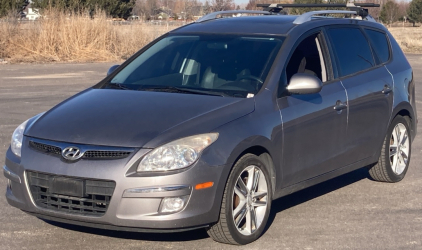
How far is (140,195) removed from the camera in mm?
4582

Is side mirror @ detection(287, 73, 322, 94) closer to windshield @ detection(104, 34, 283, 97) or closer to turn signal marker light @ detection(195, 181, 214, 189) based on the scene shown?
windshield @ detection(104, 34, 283, 97)

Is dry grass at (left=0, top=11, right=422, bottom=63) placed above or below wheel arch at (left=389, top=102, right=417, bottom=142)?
below

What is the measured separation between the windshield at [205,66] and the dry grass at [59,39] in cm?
1938

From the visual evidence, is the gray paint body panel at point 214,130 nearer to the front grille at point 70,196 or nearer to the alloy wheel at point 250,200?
the front grille at point 70,196

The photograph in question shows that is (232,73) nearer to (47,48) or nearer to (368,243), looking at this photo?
(368,243)

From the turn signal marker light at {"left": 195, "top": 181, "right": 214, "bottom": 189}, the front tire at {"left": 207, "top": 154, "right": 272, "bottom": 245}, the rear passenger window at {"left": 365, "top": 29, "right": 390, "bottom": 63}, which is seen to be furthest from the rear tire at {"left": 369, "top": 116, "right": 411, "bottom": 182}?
the turn signal marker light at {"left": 195, "top": 181, "right": 214, "bottom": 189}

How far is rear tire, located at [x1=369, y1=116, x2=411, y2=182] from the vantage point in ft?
23.2

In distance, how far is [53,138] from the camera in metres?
4.89

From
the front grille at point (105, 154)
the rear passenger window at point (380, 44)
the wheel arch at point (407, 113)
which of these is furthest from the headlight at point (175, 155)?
the rear passenger window at point (380, 44)

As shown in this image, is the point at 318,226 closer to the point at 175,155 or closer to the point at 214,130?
the point at 214,130

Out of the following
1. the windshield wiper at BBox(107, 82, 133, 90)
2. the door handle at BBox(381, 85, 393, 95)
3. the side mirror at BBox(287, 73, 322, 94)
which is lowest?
the door handle at BBox(381, 85, 393, 95)

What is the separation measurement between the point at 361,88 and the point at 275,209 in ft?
4.66

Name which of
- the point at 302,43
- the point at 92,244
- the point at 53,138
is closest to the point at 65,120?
the point at 53,138

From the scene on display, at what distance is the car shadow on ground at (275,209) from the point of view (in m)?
5.34
